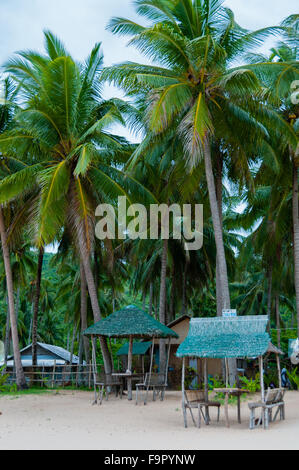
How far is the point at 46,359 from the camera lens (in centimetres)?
3850

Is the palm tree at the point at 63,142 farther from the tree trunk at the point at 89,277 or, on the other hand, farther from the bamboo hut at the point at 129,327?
the bamboo hut at the point at 129,327

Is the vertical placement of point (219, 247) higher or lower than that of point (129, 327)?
higher

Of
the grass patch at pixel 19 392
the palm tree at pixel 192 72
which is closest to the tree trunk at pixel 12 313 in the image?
the grass patch at pixel 19 392

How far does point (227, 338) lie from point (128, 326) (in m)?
6.01

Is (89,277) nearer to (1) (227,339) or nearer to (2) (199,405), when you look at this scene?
(1) (227,339)

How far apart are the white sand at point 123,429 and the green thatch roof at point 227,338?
156cm

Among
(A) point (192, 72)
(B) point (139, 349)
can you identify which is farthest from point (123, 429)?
(B) point (139, 349)

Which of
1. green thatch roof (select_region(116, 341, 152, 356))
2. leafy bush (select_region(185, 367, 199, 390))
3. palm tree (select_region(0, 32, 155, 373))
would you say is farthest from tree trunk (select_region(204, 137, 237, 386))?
green thatch roof (select_region(116, 341, 152, 356))

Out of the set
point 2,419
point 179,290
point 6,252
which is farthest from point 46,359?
point 2,419

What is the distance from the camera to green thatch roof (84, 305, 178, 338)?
1736 centimetres

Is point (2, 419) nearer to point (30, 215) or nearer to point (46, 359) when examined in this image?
point (30, 215)

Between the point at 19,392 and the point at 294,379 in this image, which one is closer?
the point at 294,379

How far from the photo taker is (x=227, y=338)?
12.1m

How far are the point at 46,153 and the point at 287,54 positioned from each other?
30.9 ft
